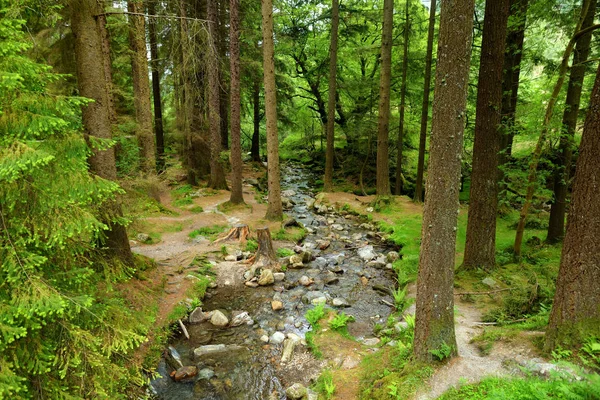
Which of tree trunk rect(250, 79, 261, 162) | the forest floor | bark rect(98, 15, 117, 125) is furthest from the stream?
tree trunk rect(250, 79, 261, 162)

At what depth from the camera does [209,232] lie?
11.2 meters

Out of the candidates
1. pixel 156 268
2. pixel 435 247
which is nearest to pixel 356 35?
pixel 156 268

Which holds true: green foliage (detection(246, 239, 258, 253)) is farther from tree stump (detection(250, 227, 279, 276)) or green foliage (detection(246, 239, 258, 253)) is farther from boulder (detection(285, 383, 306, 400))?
boulder (detection(285, 383, 306, 400))

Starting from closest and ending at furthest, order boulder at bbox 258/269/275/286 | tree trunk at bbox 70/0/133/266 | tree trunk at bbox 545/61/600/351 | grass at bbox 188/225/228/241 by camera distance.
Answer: tree trunk at bbox 545/61/600/351, tree trunk at bbox 70/0/133/266, boulder at bbox 258/269/275/286, grass at bbox 188/225/228/241

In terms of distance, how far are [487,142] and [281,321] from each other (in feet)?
18.5

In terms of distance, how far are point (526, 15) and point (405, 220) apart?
7.18 meters

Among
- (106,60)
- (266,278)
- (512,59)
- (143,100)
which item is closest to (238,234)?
(266,278)

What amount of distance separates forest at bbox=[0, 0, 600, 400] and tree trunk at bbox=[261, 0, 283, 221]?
0.26 ft

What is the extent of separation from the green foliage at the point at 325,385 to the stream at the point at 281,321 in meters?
0.25

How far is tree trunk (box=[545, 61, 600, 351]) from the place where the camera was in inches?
124

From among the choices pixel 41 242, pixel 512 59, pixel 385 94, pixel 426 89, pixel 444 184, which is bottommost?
pixel 41 242

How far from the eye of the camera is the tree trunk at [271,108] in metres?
10.7

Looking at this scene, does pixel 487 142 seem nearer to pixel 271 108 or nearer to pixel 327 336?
pixel 327 336

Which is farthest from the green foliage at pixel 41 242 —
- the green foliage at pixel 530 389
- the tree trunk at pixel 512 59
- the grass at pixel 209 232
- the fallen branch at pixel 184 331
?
the tree trunk at pixel 512 59
